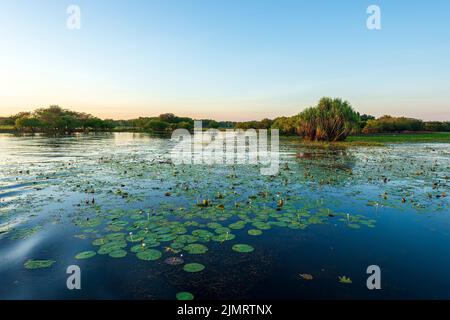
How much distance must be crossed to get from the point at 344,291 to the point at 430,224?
19.7 feet

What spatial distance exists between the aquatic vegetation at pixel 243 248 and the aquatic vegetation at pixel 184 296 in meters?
2.17

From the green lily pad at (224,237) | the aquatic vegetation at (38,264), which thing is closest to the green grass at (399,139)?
the green lily pad at (224,237)

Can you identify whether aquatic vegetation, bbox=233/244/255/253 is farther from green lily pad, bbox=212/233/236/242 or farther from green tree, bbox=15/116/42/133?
green tree, bbox=15/116/42/133

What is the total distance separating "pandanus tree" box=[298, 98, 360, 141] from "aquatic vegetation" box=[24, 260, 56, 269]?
52.2m

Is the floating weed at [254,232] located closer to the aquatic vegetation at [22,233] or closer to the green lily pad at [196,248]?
the green lily pad at [196,248]

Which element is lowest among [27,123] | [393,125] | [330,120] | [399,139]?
[399,139]

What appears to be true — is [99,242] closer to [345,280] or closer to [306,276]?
[306,276]

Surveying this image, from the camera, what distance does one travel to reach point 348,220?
9148 millimetres

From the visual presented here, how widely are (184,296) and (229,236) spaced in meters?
2.98

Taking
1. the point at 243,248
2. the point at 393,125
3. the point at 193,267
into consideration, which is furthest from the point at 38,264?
the point at 393,125

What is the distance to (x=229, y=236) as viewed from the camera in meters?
7.71

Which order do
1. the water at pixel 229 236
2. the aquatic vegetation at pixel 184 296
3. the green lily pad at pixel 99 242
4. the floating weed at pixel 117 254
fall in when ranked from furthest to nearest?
the green lily pad at pixel 99 242 < the floating weed at pixel 117 254 < the water at pixel 229 236 < the aquatic vegetation at pixel 184 296

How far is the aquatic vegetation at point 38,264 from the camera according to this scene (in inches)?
233

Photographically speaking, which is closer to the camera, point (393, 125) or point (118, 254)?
point (118, 254)
